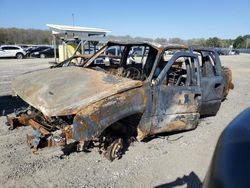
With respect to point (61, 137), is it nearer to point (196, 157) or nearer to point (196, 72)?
point (196, 157)

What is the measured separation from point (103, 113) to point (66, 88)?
836mm

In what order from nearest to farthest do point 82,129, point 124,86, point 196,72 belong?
Result: 1. point 82,129
2. point 124,86
3. point 196,72

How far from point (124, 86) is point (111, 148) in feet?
3.15

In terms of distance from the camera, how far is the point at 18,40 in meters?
75.7

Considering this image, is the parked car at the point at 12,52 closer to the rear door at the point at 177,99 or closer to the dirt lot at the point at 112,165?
the dirt lot at the point at 112,165

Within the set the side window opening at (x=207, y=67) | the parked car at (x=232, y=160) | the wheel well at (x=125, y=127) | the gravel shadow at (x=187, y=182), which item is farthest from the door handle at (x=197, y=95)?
the parked car at (x=232, y=160)

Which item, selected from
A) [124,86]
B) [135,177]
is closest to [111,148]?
[135,177]

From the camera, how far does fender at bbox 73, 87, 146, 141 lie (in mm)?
3840

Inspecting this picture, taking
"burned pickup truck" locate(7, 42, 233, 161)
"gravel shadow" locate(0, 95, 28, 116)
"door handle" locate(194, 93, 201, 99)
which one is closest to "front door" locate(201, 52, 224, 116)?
"burned pickup truck" locate(7, 42, 233, 161)

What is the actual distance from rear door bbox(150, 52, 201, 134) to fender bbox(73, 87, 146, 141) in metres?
0.54

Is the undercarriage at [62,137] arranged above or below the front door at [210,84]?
below

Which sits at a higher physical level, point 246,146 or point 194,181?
point 246,146

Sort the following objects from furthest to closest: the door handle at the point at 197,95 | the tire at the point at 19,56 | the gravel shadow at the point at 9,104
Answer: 1. the tire at the point at 19,56
2. the gravel shadow at the point at 9,104
3. the door handle at the point at 197,95

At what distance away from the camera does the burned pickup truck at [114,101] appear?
397 cm
